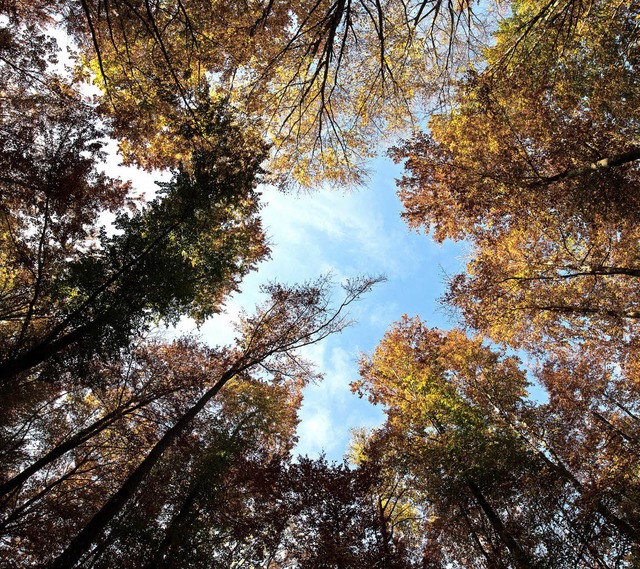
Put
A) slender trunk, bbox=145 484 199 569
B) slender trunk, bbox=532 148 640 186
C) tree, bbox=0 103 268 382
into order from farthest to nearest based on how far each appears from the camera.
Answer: slender trunk, bbox=145 484 199 569, tree, bbox=0 103 268 382, slender trunk, bbox=532 148 640 186

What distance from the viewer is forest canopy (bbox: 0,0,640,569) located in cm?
668

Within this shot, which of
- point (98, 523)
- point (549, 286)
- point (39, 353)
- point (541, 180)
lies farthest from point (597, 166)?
point (98, 523)

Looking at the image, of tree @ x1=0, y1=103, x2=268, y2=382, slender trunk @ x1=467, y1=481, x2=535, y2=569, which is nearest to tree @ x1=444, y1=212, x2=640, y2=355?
slender trunk @ x1=467, y1=481, x2=535, y2=569

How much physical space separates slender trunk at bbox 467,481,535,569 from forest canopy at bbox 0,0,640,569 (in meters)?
0.04

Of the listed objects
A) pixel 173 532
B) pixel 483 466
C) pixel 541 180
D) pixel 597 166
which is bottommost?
pixel 173 532

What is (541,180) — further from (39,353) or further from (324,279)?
(39,353)

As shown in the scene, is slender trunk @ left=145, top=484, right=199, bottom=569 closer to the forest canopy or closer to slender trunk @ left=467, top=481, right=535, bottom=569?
the forest canopy

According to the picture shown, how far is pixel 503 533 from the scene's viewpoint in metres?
7.63

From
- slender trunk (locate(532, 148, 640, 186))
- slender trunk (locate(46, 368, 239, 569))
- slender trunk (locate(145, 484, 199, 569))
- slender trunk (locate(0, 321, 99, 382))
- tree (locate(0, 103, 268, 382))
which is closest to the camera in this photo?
slender trunk (locate(46, 368, 239, 569))

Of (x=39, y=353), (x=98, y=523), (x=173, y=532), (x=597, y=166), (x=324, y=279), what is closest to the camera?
(x=98, y=523)

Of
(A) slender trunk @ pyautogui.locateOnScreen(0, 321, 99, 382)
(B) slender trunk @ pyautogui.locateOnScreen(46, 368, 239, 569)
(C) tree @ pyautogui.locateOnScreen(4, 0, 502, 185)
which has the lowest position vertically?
(B) slender trunk @ pyautogui.locateOnScreen(46, 368, 239, 569)

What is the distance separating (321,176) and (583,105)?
5886 mm

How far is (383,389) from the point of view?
1289 centimetres

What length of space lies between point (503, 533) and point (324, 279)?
772cm
